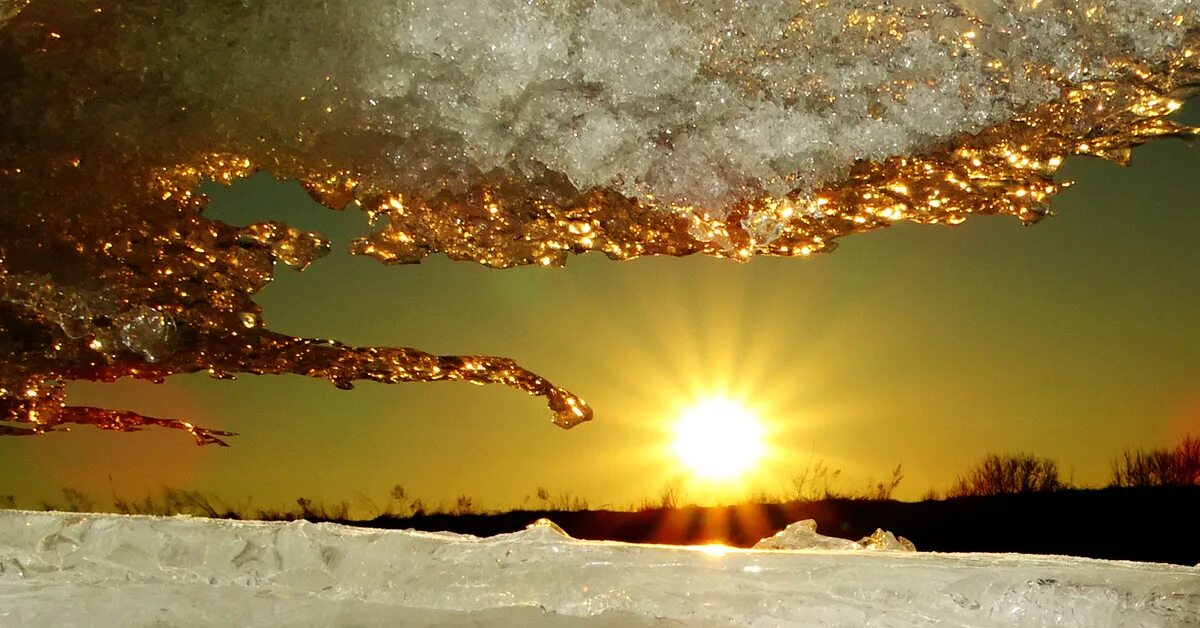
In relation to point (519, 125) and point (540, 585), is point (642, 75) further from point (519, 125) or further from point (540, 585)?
point (540, 585)

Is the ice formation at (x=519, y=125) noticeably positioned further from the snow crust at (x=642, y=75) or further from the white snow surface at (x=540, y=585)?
the white snow surface at (x=540, y=585)

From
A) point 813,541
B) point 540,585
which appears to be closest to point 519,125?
point 540,585

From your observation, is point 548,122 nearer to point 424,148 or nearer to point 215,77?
A: point 424,148

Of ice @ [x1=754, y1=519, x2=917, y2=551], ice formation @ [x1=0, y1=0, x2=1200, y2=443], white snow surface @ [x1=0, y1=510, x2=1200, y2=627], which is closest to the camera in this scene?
white snow surface @ [x1=0, y1=510, x2=1200, y2=627]

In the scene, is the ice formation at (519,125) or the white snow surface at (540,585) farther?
the ice formation at (519,125)

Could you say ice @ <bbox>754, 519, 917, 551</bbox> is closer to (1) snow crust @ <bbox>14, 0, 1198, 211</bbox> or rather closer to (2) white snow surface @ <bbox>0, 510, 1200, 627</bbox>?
(2) white snow surface @ <bbox>0, 510, 1200, 627</bbox>

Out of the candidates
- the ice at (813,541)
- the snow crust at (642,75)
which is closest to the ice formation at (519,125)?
the snow crust at (642,75)

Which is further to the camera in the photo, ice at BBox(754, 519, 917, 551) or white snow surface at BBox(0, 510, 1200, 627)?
ice at BBox(754, 519, 917, 551)

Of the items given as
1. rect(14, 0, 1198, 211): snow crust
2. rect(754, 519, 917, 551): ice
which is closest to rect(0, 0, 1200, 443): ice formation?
rect(14, 0, 1198, 211): snow crust
